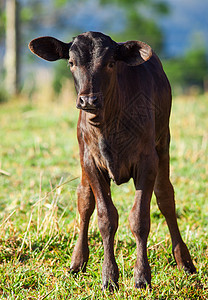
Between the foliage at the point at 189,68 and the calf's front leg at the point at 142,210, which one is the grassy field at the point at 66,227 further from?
the foliage at the point at 189,68

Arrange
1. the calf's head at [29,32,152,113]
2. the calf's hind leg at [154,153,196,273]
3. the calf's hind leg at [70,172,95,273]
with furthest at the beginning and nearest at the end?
the calf's hind leg at [154,153,196,273] → the calf's hind leg at [70,172,95,273] → the calf's head at [29,32,152,113]

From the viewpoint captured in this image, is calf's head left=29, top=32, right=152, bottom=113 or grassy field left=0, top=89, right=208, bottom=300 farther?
grassy field left=0, top=89, right=208, bottom=300

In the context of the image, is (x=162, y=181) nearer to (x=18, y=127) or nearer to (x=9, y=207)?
(x=9, y=207)

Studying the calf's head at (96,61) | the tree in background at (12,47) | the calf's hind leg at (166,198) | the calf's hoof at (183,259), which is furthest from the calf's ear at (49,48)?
the tree in background at (12,47)

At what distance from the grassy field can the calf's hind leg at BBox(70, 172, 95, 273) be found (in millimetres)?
94

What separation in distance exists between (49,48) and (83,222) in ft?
5.14

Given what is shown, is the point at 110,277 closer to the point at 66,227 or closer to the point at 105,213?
the point at 105,213

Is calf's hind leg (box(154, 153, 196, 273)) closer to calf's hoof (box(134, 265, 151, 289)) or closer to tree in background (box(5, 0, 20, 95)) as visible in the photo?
calf's hoof (box(134, 265, 151, 289))

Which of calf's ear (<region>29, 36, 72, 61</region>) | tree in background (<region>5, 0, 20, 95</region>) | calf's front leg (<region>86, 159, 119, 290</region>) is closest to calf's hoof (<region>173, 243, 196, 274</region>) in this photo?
calf's front leg (<region>86, 159, 119, 290</region>)

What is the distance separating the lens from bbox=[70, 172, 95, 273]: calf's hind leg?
3.76 meters

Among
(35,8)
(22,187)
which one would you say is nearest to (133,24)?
(35,8)

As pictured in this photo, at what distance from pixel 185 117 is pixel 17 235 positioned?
753cm

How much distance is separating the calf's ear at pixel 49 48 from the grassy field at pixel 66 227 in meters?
1.18

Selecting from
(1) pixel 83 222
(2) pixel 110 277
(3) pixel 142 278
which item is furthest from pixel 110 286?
(1) pixel 83 222
